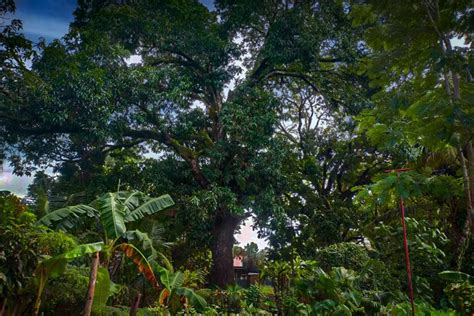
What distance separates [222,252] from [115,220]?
740 cm

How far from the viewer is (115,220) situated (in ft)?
22.6

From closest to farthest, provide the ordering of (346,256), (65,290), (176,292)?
1. (65,290)
2. (176,292)
3. (346,256)

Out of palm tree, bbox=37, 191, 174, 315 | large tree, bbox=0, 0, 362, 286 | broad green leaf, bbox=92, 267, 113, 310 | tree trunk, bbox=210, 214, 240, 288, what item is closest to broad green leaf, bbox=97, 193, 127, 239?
palm tree, bbox=37, 191, 174, 315

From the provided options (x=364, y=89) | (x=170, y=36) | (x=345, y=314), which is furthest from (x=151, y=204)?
(x=364, y=89)

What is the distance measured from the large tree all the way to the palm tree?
2.27m

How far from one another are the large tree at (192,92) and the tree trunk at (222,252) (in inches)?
1.5

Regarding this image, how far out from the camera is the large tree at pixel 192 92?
1138cm

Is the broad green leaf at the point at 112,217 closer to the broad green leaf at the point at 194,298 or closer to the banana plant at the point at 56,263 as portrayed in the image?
the banana plant at the point at 56,263

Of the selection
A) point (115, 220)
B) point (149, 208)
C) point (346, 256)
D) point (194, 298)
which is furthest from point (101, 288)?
point (346, 256)

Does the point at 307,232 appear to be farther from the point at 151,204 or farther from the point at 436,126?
the point at 436,126

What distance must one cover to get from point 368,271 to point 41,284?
653cm

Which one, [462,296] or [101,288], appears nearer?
[462,296]

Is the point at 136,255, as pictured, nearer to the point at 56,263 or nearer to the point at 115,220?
the point at 115,220

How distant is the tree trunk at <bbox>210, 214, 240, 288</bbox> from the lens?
13609 mm
